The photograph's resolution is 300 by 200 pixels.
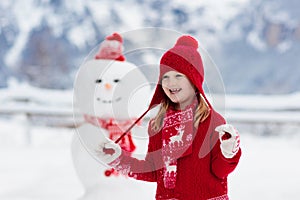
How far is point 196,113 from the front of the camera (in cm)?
79

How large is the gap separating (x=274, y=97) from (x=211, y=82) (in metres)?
2.27

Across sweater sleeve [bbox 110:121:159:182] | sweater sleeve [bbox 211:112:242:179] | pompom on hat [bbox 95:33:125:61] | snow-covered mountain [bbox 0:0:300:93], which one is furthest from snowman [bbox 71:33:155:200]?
snow-covered mountain [bbox 0:0:300:93]

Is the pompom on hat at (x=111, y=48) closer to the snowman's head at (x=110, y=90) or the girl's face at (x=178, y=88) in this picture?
the snowman's head at (x=110, y=90)

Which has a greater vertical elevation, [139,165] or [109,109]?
[109,109]

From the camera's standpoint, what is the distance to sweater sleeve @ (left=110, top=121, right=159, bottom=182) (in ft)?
2.68

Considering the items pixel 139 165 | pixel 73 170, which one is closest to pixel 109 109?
pixel 139 165

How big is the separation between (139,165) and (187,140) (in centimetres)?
12

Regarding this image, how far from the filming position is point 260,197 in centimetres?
158

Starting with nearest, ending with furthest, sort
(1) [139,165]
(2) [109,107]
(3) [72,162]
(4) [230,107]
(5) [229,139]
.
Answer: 1. (5) [229,139]
2. (1) [139,165]
3. (2) [109,107]
4. (3) [72,162]
5. (4) [230,107]

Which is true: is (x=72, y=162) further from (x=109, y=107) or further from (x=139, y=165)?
(x=139, y=165)

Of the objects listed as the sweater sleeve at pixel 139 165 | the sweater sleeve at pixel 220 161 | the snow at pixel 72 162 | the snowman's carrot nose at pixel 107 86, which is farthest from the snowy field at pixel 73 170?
the sweater sleeve at pixel 220 161

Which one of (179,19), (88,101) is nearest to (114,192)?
(88,101)

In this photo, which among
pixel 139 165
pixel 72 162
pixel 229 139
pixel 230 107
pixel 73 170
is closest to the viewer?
pixel 229 139

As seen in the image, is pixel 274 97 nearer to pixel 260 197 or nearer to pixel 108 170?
pixel 260 197
